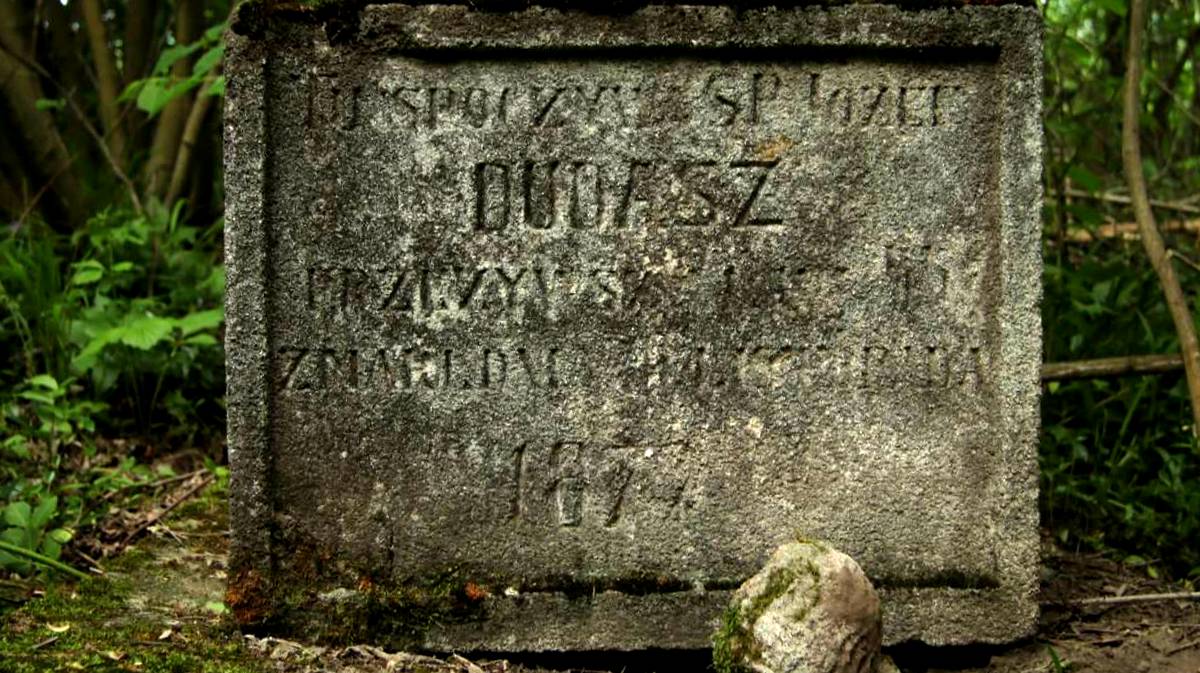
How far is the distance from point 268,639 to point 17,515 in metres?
0.85

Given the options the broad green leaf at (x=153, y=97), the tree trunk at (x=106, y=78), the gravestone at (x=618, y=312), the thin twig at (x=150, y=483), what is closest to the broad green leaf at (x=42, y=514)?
the thin twig at (x=150, y=483)

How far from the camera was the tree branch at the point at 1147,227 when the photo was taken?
3590 millimetres

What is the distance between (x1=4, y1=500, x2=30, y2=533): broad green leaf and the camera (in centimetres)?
303

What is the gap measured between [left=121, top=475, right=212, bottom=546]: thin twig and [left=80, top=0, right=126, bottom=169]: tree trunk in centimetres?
208

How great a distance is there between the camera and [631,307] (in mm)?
2668

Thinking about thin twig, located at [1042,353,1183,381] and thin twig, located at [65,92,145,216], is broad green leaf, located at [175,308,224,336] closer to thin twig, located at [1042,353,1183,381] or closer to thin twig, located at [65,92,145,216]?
thin twig, located at [65,92,145,216]

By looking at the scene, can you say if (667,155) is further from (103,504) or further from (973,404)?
(103,504)

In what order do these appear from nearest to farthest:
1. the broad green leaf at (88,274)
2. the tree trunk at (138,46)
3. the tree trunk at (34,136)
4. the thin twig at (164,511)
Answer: the thin twig at (164,511) → the broad green leaf at (88,274) → the tree trunk at (34,136) → the tree trunk at (138,46)

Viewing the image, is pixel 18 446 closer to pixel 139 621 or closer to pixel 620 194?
pixel 139 621

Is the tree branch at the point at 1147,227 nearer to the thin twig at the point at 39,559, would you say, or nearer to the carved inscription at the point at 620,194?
the carved inscription at the point at 620,194

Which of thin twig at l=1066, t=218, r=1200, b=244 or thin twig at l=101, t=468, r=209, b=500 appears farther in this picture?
thin twig at l=1066, t=218, r=1200, b=244

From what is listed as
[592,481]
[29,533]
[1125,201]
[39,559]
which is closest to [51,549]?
[29,533]

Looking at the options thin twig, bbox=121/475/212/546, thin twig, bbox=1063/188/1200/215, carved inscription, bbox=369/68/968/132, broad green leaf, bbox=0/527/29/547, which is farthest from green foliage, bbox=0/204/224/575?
thin twig, bbox=1063/188/1200/215

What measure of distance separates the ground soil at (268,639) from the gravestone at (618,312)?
0.25 feet
